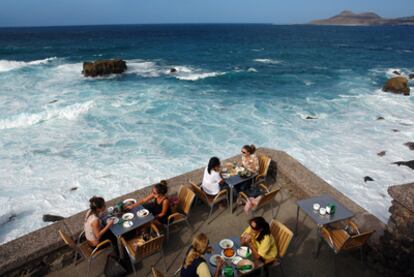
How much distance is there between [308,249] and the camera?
6.43 m

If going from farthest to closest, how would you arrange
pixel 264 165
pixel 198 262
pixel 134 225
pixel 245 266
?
pixel 264 165 → pixel 134 225 → pixel 245 266 → pixel 198 262

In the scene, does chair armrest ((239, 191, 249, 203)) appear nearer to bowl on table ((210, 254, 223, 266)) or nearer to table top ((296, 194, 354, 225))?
table top ((296, 194, 354, 225))

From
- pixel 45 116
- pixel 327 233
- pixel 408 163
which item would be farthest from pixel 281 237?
pixel 45 116

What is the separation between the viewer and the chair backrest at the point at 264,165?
8.30 meters

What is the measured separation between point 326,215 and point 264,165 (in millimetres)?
2600

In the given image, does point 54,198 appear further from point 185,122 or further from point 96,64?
point 96,64

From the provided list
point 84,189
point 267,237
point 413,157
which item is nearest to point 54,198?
point 84,189

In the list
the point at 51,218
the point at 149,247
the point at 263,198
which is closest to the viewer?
the point at 149,247

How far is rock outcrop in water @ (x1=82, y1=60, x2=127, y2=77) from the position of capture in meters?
33.1

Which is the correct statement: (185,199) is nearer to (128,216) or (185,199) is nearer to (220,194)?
(220,194)

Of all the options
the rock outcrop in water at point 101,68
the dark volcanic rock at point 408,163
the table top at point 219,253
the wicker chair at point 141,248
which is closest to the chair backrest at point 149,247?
the wicker chair at point 141,248

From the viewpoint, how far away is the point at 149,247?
548 cm

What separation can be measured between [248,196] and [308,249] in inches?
68.9

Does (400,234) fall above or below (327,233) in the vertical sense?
above
